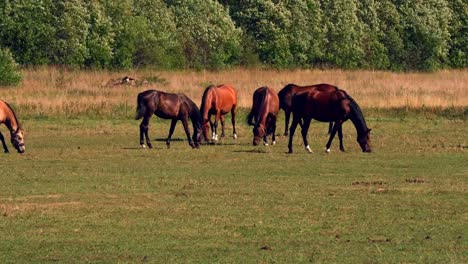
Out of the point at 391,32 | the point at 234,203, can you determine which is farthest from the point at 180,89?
the point at 391,32

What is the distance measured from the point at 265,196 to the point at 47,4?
130 ft

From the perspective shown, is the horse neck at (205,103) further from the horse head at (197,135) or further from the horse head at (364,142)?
the horse head at (364,142)

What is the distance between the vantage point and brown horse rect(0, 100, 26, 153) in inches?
1082

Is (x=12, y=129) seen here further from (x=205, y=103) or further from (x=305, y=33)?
(x=305, y=33)

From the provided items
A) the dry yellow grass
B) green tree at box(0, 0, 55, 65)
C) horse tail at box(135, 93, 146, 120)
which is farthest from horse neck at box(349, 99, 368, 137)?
green tree at box(0, 0, 55, 65)

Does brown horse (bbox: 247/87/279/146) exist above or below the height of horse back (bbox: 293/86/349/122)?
below

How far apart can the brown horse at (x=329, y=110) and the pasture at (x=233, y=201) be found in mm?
462

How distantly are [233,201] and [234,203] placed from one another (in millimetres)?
251

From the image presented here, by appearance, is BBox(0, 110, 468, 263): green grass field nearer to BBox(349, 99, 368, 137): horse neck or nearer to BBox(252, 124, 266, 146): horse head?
BBox(252, 124, 266, 146): horse head

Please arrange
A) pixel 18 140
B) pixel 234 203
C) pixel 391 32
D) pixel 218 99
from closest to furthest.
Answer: pixel 234 203
pixel 18 140
pixel 218 99
pixel 391 32

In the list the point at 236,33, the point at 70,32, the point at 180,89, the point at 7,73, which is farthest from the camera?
the point at 236,33

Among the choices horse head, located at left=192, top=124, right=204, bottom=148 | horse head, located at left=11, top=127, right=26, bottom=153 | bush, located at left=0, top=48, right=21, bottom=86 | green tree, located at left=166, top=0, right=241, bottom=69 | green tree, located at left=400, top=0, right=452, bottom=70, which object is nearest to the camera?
horse head, located at left=11, top=127, right=26, bottom=153

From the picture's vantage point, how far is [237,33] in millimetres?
69438

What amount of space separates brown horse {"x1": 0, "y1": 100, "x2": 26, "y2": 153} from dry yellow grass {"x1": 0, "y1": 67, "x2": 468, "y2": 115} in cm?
1050
